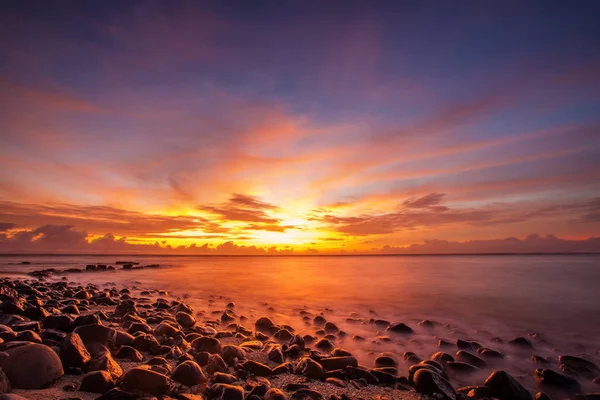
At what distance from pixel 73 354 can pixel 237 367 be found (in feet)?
8.74

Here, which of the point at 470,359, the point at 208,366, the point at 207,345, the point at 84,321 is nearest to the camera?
the point at 208,366

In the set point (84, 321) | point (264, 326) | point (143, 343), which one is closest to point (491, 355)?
point (264, 326)

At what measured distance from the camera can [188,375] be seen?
4.75 metres

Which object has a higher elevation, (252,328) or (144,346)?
(144,346)

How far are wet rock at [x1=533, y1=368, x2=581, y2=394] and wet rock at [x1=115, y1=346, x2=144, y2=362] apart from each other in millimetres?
7858

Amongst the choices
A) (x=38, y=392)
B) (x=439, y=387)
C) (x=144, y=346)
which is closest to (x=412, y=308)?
(x=439, y=387)

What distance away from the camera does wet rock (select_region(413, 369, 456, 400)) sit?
4871 millimetres

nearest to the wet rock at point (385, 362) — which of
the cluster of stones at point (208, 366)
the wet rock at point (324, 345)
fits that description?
the cluster of stones at point (208, 366)

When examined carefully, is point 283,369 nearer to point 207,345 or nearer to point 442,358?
point 207,345

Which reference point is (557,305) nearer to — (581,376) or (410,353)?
(581,376)

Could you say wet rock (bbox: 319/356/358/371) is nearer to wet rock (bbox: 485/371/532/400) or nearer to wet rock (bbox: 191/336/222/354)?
wet rock (bbox: 191/336/222/354)

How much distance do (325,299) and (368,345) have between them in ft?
27.6

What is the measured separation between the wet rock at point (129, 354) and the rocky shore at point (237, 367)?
18mm

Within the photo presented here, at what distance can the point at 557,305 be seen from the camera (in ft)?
48.6
